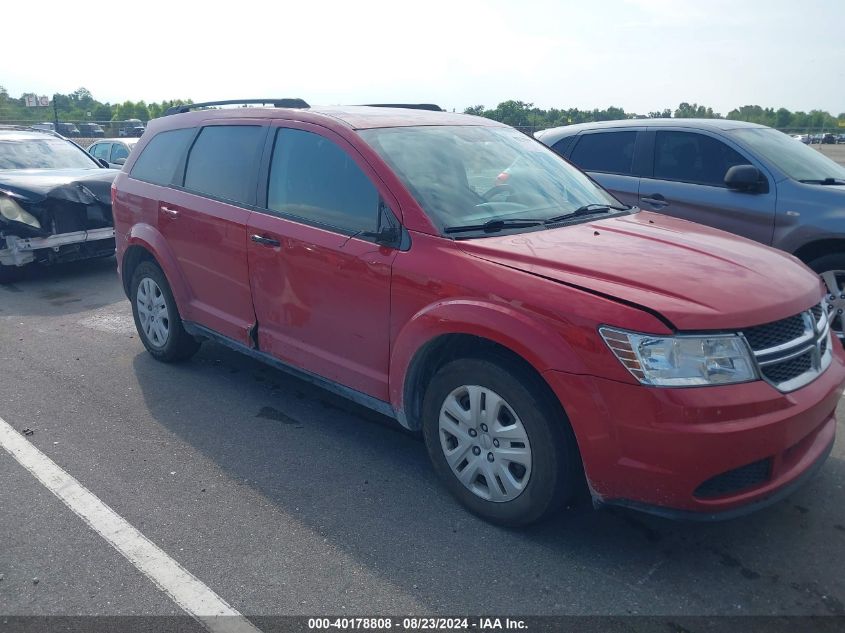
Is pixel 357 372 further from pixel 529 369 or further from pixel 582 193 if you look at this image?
pixel 582 193

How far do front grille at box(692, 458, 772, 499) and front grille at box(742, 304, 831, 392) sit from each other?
0.33 meters

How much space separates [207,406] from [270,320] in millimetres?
866

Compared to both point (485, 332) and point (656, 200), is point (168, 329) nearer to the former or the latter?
point (485, 332)

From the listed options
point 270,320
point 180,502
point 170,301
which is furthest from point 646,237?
point 170,301

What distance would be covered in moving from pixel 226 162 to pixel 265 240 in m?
0.83

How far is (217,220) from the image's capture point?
4.56m

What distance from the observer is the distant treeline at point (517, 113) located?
12250mm

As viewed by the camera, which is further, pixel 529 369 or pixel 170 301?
pixel 170 301

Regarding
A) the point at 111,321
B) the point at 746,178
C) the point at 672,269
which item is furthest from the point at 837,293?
the point at 111,321

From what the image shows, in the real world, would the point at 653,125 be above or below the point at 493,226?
above

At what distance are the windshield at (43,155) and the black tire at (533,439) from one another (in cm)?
819

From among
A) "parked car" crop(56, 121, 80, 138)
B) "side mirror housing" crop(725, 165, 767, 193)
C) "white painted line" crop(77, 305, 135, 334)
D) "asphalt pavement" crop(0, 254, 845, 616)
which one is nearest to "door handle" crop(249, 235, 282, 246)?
"asphalt pavement" crop(0, 254, 845, 616)

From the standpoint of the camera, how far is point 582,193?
4328mm

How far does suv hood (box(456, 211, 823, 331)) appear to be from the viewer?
2.81m
